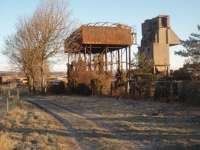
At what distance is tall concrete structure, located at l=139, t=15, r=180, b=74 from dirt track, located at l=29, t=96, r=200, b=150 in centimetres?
3853

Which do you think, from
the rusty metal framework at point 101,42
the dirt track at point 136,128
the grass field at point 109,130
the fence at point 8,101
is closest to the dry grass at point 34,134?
the grass field at point 109,130

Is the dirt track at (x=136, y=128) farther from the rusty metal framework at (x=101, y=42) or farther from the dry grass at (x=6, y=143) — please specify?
the rusty metal framework at (x=101, y=42)

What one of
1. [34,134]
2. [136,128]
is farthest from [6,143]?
[136,128]

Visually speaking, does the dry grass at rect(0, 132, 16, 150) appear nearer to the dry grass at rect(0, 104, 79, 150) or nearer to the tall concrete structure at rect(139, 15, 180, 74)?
the dry grass at rect(0, 104, 79, 150)

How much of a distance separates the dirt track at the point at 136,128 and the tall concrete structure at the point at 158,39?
38.5m

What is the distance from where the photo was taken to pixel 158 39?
206ft

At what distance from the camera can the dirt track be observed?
46.6 ft

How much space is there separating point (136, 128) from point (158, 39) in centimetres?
4654

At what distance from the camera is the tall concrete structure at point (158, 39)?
206 feet

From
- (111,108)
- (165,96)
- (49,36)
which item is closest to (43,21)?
(49,36)

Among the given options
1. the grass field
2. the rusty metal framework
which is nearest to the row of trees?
the rusty metal framework

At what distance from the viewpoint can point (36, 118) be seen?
23.0 m

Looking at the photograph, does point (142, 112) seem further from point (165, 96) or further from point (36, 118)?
point (165, 96)

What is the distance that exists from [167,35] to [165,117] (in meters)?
44.4
